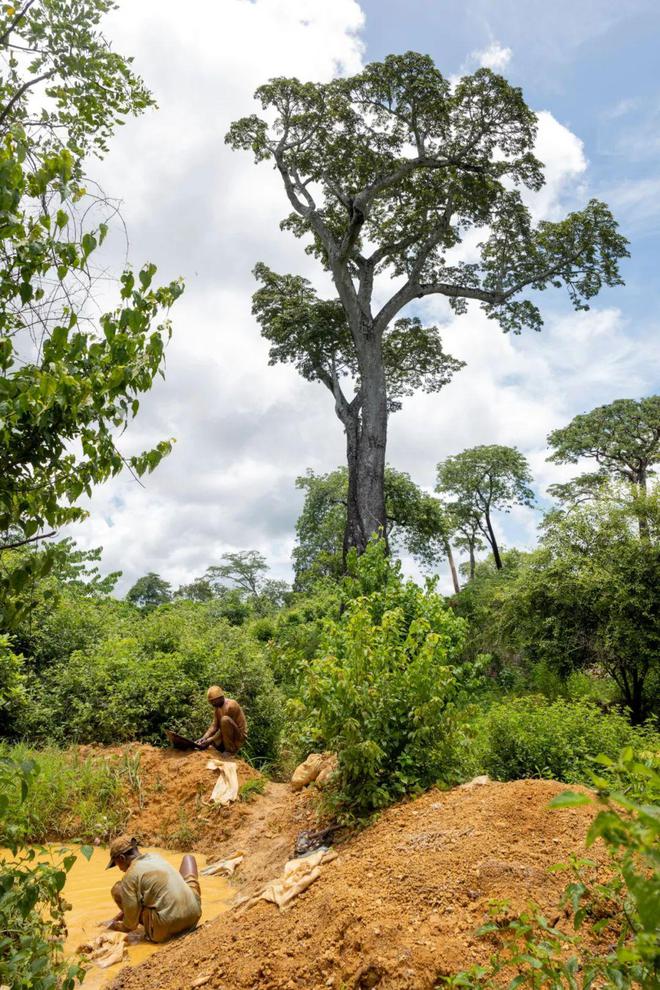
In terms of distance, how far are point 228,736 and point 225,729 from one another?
0.41ft

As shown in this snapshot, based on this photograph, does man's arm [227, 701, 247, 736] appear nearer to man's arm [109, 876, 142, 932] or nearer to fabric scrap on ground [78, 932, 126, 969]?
fabric scrap on ground [78, 932, 126, 969]

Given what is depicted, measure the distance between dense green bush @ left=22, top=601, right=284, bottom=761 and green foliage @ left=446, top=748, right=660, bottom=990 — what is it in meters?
7.99

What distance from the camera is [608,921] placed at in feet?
7.47

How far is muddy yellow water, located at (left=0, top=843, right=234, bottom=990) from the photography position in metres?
4.95

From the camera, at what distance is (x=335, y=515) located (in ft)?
96.1

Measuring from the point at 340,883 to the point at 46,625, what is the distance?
9.64 metres

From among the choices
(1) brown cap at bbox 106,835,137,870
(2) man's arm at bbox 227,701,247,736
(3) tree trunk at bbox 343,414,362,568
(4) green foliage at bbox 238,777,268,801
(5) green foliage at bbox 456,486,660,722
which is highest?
(3) tree trunk at bbox 343,414,362,568

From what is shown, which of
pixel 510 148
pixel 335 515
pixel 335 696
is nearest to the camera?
pixel 335 696

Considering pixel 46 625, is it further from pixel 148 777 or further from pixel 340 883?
pixel 340 883

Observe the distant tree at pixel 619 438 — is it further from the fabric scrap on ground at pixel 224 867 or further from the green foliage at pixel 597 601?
the fabric scrap on ground at pixel 224 867

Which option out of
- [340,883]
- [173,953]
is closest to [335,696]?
[340,883]

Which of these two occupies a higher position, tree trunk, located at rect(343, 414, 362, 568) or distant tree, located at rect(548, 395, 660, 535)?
distant tree, located at rect(548, 395, 660, 535)

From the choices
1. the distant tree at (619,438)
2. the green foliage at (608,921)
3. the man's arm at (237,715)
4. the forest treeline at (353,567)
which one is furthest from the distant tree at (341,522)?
the green foliage at (608,921)

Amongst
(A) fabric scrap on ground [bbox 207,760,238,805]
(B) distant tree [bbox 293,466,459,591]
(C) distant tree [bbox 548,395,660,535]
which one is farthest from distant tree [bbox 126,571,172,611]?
(A) fabric scrap on ground [bbox 207,760,238,805]
